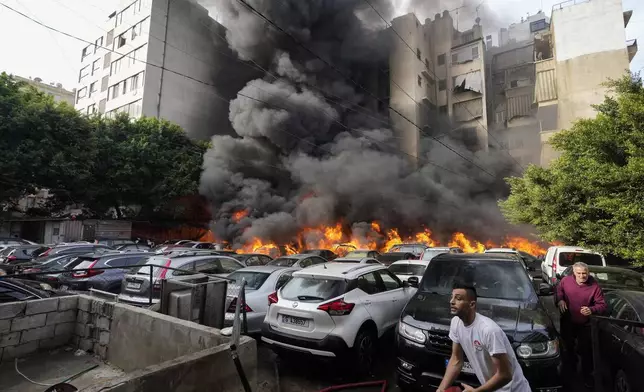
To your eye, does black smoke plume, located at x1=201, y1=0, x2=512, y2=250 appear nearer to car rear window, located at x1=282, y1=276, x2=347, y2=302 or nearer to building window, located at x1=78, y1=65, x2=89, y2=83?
car rear window, located at x1=282, y1=276, x2=347, y2=302

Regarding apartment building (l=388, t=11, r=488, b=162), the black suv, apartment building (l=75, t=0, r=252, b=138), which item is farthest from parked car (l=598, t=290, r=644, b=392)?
apartment building (l=75, t=0, r=252, b=138)

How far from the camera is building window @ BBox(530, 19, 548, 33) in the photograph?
122 ft

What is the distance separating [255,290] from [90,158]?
23.4m

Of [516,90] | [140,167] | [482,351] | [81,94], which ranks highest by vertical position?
[81,94]

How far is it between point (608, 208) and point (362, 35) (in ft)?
95.7

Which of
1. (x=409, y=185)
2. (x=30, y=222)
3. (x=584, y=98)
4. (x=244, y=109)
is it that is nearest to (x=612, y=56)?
(x=584, y=98)

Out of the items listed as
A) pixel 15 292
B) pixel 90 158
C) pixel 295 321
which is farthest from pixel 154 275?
pixel 90 158

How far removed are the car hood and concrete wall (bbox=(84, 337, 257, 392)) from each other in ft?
6.56

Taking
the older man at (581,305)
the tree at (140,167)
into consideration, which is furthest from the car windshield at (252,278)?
the tree at (140,167)

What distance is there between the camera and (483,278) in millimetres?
4762

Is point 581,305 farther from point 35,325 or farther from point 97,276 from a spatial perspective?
point 97,276

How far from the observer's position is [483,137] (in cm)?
3578

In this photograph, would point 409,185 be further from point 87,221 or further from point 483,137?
point 87,221

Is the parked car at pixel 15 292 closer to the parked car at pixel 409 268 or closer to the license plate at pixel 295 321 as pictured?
the license plate at pixel 295 321
